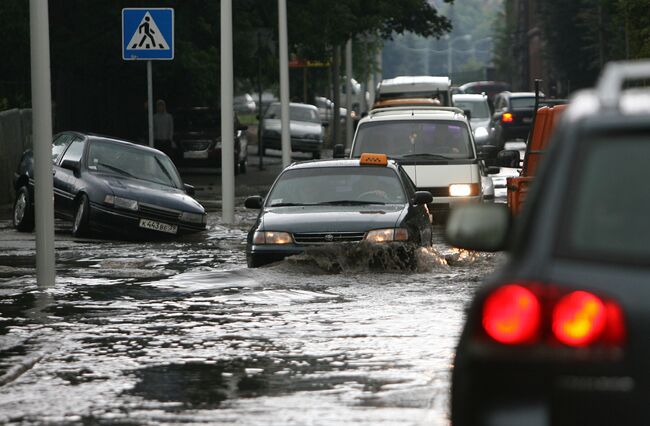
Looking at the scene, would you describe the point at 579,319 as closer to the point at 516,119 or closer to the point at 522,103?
the point at 516,119

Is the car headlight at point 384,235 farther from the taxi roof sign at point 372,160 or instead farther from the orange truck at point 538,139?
the orange truck at point 538,139

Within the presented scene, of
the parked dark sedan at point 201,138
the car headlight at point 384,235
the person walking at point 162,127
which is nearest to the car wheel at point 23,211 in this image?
the car headlight at point 384,235

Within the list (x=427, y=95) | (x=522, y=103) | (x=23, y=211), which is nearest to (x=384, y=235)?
(x=23, y=211)

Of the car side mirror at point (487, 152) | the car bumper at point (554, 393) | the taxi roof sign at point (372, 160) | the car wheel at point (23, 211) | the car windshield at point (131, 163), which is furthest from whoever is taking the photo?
the car side mirror at point (487, 152)

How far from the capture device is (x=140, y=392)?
9898 mm

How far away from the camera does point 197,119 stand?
42.2 meters

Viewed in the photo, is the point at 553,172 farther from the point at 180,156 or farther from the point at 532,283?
the point at 180,156

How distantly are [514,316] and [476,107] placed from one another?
46.3m

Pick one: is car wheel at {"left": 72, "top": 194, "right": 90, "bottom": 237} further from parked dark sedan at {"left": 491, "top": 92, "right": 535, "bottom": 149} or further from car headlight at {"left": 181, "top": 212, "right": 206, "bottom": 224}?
parked dark sedan at {"left": 491, "top": 92, "right": 535, "bottom": 149}

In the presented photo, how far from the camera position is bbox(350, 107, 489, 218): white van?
24.7 meters

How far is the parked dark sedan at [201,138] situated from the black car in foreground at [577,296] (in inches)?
1428

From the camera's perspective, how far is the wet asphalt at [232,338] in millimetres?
9336

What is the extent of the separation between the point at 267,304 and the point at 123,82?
29279 millimetres

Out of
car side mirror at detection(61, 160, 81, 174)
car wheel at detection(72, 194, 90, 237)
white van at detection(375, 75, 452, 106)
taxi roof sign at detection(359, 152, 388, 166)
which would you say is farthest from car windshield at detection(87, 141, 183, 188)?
white van at detection(375, 75, 452, 106)
